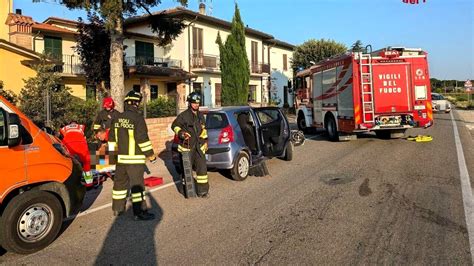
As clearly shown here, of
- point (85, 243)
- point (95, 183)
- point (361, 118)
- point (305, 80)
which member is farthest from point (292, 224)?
point (305, 80)

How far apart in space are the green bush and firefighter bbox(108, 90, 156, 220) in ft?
24.4

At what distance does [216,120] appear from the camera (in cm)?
838

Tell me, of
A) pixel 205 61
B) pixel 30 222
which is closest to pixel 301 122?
pixel 30 222

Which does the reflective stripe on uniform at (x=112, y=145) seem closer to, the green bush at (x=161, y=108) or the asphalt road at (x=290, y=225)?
the asphalt road at (x=290, y=225)

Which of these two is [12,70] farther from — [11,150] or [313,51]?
[313,51]

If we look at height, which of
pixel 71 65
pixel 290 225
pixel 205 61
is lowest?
pixel 290 225

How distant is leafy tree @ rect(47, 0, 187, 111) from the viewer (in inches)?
459

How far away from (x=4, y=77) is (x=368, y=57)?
48.3 feet

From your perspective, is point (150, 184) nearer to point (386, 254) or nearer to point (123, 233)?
point (123, 233)

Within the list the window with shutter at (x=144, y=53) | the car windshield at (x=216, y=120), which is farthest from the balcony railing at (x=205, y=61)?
the car windshield at (x=216, y=120)

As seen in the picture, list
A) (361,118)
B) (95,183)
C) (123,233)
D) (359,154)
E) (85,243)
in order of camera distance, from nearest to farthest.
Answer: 1. (85,243)
2. (123,233)
3. (95,183)
4. (359,154)
5. (361,118)

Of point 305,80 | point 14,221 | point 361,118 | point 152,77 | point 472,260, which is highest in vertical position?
point 152,77

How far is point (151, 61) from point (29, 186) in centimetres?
2705

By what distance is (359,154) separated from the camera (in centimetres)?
1172
